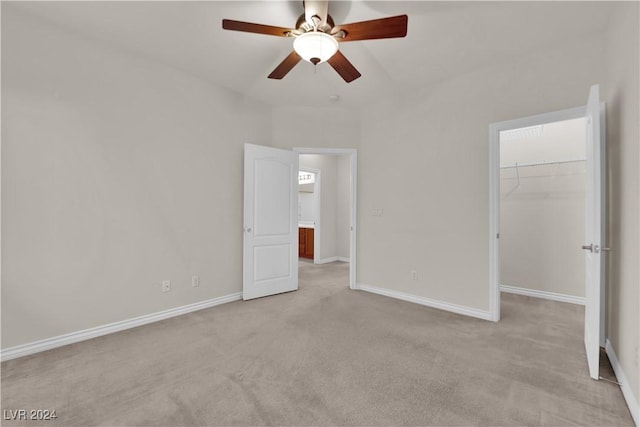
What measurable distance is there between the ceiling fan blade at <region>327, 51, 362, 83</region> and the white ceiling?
13.1 inches

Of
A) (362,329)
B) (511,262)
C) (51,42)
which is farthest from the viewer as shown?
(511,262)

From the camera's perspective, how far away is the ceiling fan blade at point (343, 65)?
2.27 meters

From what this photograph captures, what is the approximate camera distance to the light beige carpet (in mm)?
1628

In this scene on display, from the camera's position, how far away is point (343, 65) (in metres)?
2.39

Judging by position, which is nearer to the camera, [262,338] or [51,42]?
[51,42]

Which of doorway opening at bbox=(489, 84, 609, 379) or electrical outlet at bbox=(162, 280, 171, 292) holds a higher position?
doorway opening at bbox=(489, 84, 609, 379)

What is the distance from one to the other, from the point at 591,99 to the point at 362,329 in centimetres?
255

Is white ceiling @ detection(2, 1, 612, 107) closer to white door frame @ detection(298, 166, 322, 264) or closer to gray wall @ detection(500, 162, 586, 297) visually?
gray wall @ detection(500, 162, 586, 297)

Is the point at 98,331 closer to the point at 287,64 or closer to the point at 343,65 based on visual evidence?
the point at 287,64

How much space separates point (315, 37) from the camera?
78.4 inches

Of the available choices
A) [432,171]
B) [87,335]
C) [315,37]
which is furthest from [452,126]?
[87,335]

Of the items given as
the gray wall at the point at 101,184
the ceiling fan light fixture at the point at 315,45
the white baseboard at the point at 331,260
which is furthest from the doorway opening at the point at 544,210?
the gray wall at the point at 101,184

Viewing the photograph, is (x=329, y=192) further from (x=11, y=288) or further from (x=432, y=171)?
(x=11, y=288)

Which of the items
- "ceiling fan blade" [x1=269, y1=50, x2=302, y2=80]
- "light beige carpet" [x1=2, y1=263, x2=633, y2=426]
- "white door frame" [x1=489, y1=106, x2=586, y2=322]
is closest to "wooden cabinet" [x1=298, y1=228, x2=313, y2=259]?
"light beige carpet" [x1=2, y1=263, x2=633, y2=426]
